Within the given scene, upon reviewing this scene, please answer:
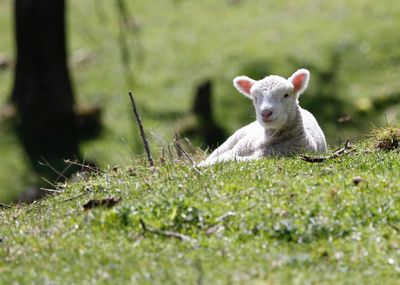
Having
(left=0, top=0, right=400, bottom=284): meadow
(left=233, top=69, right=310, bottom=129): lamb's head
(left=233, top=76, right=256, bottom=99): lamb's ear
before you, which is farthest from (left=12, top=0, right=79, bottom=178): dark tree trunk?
(left=233, top=69, right=310, bottom=129): lamb's head

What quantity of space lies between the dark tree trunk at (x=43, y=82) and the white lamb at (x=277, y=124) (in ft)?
33.6

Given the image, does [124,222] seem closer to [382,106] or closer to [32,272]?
[32,272]

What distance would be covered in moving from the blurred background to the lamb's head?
256 inches

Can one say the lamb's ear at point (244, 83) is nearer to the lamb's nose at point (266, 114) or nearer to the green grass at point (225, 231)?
the lamb's nose at point (266, 114)

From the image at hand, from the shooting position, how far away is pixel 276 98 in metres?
11.1

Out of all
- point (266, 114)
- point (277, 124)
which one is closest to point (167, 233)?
point (266, 114)

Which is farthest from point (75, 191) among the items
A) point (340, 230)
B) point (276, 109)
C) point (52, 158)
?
point (52, 158)

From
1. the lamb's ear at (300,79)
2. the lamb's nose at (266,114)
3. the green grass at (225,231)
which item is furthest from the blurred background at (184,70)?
the green grass at (225,231)

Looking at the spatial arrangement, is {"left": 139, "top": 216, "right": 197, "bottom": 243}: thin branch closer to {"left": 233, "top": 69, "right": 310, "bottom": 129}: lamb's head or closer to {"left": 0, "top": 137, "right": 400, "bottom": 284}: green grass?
{"left": 0, "top": 137, "right": 400, "bottom": 284}: green grass

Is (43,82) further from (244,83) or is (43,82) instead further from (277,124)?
(277,124)

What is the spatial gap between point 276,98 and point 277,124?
33 cm

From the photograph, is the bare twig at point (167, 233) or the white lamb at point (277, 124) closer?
the bare twig at point (167, 233)

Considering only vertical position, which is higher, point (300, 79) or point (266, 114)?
point (300, 79)

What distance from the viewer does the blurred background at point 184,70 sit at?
69.2ft
